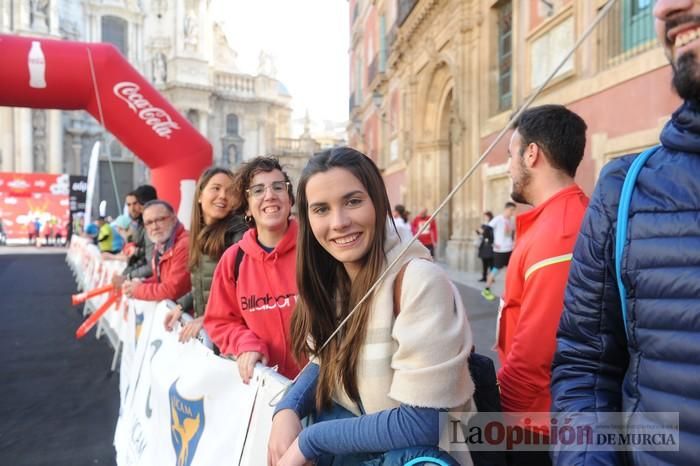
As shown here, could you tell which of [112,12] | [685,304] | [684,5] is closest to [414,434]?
[685,304]

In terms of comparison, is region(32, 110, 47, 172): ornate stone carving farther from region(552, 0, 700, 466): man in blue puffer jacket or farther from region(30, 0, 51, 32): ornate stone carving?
region(552, 0, 700, 466): man in blue puffer jacket

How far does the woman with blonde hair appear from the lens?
3.16 metres

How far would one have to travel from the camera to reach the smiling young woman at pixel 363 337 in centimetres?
125

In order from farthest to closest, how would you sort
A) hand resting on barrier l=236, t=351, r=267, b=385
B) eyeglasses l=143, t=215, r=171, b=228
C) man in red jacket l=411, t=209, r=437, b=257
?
1. man in red jacket l=411, t=209, r=437, b=257
2. eyeglasses l=143, t=215, r=171, b=228
3. hand resting on barrier l=236, t=351, r=267, b=385

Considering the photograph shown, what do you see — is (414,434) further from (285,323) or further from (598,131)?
(598,131)

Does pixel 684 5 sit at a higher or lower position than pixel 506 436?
higher

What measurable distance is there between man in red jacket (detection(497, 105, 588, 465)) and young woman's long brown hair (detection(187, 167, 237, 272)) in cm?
188

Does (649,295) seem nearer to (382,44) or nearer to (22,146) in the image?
(382,44)

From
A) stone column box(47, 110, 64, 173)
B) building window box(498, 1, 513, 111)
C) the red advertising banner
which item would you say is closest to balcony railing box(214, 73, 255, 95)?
stone column box(47, 110, 64, 173)

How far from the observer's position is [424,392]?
123cm

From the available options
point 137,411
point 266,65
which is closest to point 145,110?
point 137,411

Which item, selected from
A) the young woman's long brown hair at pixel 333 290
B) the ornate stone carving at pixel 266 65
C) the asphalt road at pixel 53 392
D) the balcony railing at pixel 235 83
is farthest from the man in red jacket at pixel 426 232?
the ornate stone carving at pixel 266 65

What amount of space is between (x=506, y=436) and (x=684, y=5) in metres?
1.25

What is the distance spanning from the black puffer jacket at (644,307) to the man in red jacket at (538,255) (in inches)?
13.4
